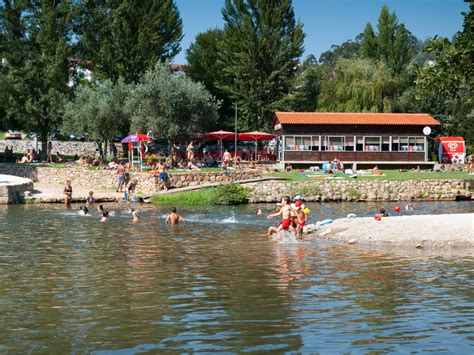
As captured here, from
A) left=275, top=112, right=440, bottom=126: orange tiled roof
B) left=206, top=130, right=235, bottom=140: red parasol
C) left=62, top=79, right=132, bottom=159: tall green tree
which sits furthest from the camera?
left=206, top=130, right=235, bottom=140: red parasol

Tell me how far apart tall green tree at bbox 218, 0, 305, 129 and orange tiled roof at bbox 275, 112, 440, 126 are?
1118 cm

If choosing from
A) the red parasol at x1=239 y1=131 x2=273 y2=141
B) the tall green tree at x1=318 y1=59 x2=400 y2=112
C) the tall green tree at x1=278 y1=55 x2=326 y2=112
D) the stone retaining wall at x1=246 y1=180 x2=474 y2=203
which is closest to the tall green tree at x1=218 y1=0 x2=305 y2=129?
the tall green tree at x1=278 y1=55 x2=326 y2=112

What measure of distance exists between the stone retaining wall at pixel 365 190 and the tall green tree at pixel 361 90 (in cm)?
2173

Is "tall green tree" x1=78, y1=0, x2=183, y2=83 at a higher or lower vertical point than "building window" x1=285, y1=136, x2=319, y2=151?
higher

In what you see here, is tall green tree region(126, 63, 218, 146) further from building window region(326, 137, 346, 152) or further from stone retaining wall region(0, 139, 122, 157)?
stone retaining wall region(0, 139, 122, 157)

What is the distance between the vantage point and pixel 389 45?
79.8 meters

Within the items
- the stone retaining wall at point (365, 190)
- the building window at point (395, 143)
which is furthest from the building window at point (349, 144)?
the stone retaining wall at point (365, 190)

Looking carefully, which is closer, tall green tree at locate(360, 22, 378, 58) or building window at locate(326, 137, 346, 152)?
building window at locate(326, 137, 346, 152)

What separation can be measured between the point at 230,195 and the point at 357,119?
19764 millimetres

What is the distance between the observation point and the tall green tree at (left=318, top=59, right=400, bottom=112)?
66.8 m

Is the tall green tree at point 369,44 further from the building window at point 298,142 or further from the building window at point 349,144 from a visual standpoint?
the building window at point 298,142

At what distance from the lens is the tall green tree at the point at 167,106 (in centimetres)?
5531

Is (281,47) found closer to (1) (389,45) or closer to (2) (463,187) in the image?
(1) (389,45)

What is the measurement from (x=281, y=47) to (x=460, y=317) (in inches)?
2296
